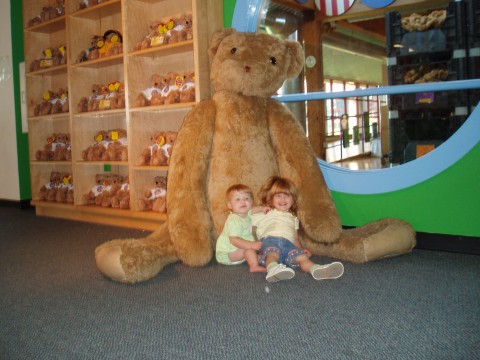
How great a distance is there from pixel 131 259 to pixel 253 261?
538 millimetres

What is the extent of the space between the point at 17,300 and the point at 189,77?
6.01 ft

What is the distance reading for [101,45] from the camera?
11.8ft

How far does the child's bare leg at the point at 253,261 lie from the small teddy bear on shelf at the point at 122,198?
1517 mm

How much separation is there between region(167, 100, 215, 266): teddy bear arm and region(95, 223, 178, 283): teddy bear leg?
98 mm

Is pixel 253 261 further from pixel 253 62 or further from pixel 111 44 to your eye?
pixel 111 44

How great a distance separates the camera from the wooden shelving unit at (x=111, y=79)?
3056mm

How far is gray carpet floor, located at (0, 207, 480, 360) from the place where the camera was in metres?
1.30

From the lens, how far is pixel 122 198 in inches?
134

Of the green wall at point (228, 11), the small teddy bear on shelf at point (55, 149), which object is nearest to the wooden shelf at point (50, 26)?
the small teddy bear on shelf at point (55, 149)

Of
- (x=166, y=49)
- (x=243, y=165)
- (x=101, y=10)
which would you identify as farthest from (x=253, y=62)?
(x=101, y=10)

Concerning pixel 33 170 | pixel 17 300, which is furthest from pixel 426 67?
pixel 33 170

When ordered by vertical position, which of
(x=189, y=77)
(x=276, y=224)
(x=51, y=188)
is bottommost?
(x=276, y=224)

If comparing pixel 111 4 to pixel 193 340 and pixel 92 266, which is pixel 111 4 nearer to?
pixel 92 266

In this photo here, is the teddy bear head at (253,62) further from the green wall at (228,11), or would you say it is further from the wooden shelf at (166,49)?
the wooden shelf at (166,49)
